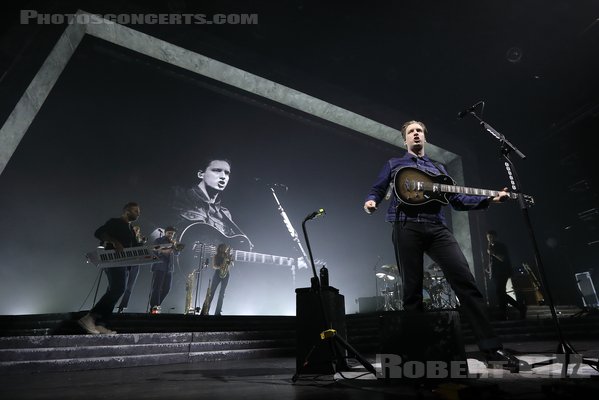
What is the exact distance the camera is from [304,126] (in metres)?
11.8

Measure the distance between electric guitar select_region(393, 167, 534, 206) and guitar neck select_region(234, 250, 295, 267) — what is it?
7.29 metres

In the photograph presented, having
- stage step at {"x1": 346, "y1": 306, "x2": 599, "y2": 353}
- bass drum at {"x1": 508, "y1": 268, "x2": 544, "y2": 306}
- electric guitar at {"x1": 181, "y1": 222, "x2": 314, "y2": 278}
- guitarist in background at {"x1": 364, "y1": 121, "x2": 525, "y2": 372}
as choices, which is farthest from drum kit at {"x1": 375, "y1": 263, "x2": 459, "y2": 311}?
guitarist in background at {"x1": 364, "y1": 121, "x2": 525, "y2": 372}

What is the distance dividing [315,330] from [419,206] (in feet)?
4.73

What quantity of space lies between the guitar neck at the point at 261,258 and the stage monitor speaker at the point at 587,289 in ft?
28.3

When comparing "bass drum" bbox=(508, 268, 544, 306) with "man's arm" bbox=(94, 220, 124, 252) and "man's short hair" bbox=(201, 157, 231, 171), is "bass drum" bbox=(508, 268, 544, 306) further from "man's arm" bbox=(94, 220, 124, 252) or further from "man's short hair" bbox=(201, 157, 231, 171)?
"man's arm" bbox=(94, 220, 124, 252)

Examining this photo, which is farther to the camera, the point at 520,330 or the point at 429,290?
the point at 429,290

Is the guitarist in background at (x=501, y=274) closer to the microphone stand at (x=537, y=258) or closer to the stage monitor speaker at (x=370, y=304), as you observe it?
the stage monitor speaker at (x=370, y=304)

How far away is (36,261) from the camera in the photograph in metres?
7.41

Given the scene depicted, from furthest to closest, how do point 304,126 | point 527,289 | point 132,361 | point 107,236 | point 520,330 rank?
1. point 304,126
2. point 527,289
3. point 520,330
4. point 107,236
5. point 132,361

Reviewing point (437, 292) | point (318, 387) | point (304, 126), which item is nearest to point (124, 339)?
point (318, 387)

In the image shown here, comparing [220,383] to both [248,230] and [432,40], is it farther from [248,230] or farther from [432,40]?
[432,40]

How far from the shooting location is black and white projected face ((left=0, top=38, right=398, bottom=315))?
7.63 meters

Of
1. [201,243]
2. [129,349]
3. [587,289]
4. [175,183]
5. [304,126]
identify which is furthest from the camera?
[304,126]

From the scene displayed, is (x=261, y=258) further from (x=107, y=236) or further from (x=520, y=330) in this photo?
(x=520, y=330)
